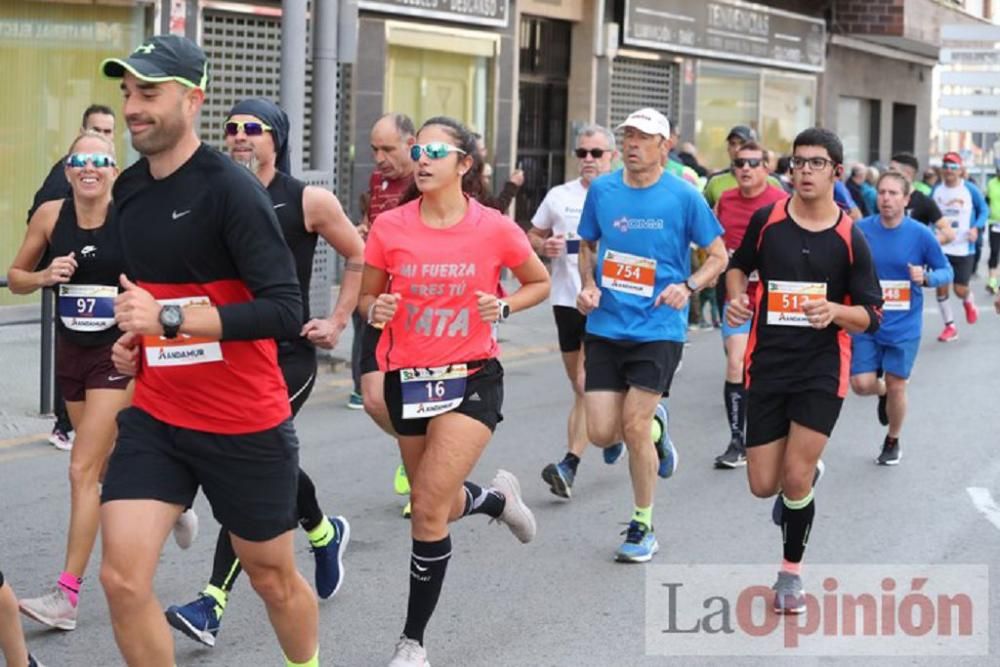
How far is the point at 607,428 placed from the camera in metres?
7.96

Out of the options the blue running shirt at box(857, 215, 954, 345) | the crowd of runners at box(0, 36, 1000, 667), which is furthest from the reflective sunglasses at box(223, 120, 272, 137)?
the blue running shirt at box(857, 215, 954, 345)

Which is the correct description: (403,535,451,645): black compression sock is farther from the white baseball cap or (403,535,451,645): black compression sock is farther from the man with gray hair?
the man with gray hair

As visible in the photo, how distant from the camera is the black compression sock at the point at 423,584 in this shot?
598cm

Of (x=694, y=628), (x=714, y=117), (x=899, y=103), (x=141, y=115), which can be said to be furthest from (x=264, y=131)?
(x=899, y=103)

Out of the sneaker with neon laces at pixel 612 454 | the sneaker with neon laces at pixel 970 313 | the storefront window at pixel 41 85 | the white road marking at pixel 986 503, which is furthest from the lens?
the sneaker with neon laces at pixel 970 313

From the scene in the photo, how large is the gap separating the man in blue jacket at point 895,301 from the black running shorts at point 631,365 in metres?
2.62

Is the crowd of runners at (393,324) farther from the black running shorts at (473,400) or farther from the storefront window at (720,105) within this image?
the storefront window at (720,105)

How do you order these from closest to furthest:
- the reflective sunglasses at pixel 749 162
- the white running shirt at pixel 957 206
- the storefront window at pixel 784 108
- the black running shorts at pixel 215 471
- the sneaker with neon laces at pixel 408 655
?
1. the black running shorts at pixel 215 471
2. the sneaker with neon laces at pixel 408 655
3. the reflective sunglasses at pixel 749 162
4. the white running shirt at pixel 957 206
5. the storefront window at pixel 784 108

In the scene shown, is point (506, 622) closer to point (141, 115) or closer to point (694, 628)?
point (694, 628)

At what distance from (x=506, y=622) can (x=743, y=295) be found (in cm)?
167

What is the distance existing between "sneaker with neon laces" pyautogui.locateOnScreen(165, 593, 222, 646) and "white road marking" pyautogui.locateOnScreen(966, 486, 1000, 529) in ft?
13.6

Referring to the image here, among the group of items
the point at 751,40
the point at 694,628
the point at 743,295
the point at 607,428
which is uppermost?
the point at 751,40

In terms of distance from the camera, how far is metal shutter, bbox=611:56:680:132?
2583 cm

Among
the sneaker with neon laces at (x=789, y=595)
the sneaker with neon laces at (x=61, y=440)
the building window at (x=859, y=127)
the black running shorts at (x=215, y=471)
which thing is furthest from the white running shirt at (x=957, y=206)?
the black running shorts at (x=215, y=471)
